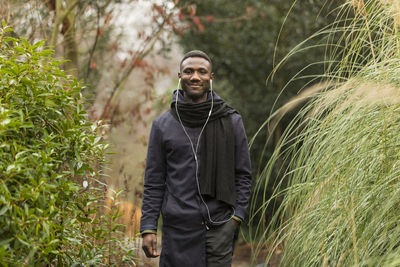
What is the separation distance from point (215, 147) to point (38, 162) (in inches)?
38.3

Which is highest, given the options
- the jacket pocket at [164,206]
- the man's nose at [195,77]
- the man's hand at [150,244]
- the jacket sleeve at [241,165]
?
the man's nose at [195,77]

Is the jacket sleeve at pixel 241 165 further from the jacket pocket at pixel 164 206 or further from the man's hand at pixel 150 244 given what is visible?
the man's hand at pixel 150 244

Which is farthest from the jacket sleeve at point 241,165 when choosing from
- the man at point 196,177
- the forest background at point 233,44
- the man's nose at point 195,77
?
the forest background at point 233,44

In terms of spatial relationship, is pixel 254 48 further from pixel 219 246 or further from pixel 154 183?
pixel 219 246

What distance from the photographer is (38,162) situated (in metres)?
2.37

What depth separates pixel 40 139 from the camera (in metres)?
2.57

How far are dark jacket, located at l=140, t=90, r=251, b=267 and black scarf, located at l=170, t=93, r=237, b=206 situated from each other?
1.9 inches

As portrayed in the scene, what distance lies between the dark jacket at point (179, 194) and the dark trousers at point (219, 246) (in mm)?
39

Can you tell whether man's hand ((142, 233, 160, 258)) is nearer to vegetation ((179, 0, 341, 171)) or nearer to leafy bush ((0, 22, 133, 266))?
leafy bush ((0, 22, 133, 266))

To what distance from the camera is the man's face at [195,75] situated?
295cm

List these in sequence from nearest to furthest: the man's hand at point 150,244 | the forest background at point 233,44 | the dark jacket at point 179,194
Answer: the dark jacket at point 179,194, the man's hand at point 150,244, the forest background at point 233,44

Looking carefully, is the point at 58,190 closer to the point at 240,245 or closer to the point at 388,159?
the point at 388,159

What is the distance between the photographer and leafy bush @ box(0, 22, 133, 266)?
2199 mm

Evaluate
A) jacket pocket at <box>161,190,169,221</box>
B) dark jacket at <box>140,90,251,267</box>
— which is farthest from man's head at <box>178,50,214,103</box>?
jacket pocket at <box>161,190,169,221</box>
